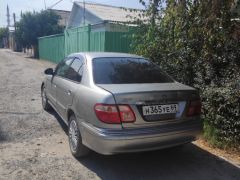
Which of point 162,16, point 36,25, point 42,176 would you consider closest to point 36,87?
point 162,16

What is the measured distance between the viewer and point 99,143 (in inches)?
157

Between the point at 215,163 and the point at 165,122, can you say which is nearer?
the point at 165,122

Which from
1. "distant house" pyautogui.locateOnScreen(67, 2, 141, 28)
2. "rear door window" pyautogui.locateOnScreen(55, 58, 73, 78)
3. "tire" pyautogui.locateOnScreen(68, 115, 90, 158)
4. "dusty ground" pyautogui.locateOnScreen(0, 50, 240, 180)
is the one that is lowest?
"dusty ground" pyautogui.locateOnScreen(0, 50, 240, 180)

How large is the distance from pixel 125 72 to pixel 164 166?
4.94ft

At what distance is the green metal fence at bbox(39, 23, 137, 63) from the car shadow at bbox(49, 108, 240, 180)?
6.30 m

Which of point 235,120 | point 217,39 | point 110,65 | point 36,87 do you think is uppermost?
point 217,39

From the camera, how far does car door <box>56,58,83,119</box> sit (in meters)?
5.02

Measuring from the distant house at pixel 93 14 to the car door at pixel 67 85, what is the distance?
1551cm

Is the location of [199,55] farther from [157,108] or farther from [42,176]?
[42,176]

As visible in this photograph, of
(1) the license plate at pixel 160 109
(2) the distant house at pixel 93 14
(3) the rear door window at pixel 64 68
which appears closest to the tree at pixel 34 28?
(2) the distant house at pixel 93 14

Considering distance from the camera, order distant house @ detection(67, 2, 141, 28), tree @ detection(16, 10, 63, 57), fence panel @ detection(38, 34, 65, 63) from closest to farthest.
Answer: fence panel @ detection(38, 34, 65, 63)
distant house @ detection(67, 2, 141, 28)
tree @ detection(16, 10, 63, 57)

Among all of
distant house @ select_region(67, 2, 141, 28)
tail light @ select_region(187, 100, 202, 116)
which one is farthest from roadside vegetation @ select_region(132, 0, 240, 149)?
distant house @ select_region(67, 2, 141, 28)

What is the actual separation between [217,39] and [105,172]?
3317mm

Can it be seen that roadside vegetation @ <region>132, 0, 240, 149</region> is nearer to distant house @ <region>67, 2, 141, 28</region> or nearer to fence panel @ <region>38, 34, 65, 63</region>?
fence panel @ <region>38, 34, 65, 63</region>
